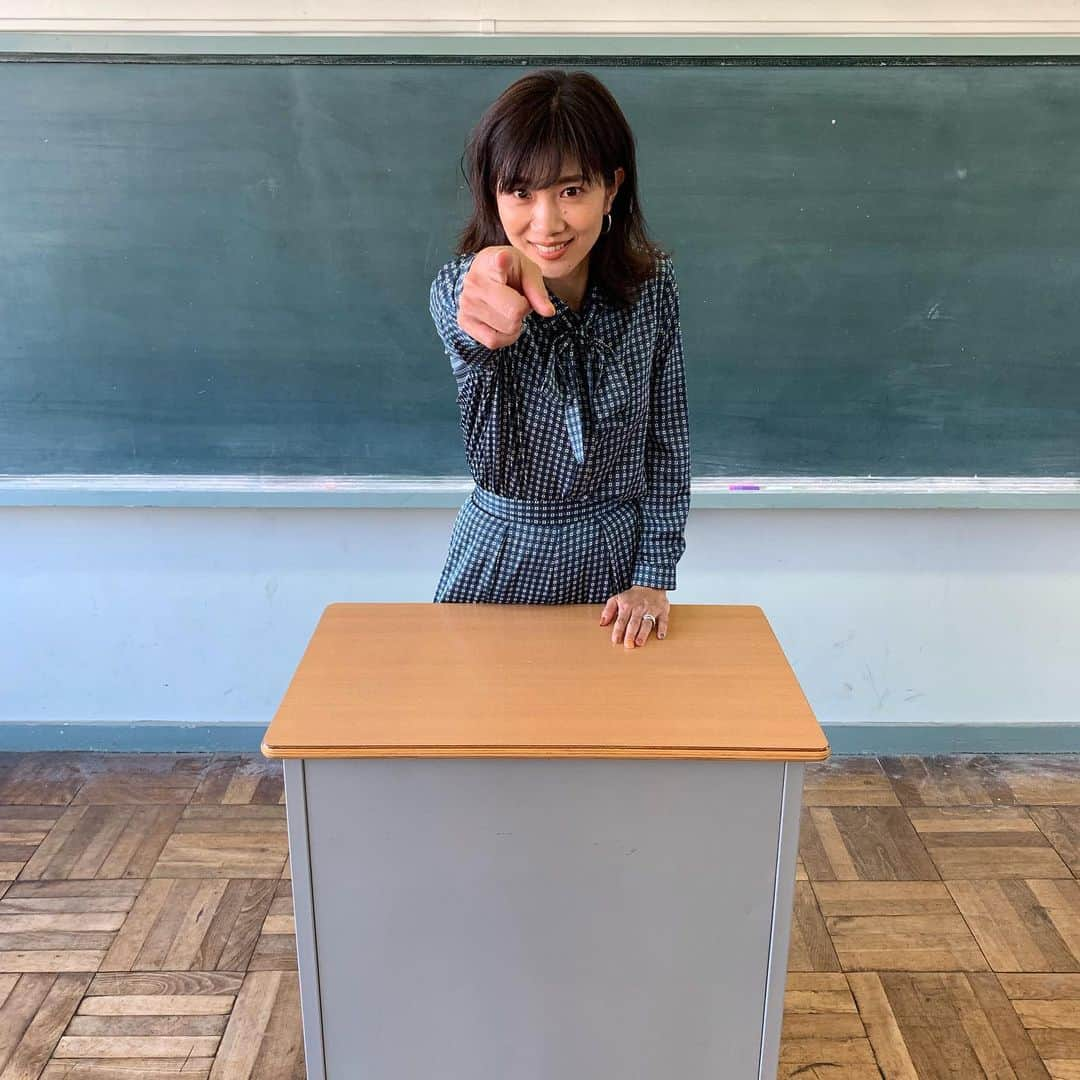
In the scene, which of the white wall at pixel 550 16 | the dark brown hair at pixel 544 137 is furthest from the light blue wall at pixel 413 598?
the dark brown hair at pixel 544 137

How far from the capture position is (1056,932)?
194 centimetres

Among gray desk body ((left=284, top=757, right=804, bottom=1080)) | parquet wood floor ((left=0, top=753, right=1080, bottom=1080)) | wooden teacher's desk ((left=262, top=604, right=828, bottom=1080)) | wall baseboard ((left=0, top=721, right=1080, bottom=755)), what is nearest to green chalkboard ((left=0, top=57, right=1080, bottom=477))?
wall baseboard ((left=0, top=721, right=1080, bottom=755))

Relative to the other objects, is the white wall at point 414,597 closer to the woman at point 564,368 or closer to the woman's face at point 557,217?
the woman at point 564,368

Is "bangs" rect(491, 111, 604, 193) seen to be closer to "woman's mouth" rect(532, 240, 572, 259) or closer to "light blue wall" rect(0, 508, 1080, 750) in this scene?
"woman's mouth" rect(532, 240, 572, 259)

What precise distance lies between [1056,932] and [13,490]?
241 cm

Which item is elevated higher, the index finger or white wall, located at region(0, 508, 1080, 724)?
the index finger

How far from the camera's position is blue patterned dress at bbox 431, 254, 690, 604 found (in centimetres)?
136

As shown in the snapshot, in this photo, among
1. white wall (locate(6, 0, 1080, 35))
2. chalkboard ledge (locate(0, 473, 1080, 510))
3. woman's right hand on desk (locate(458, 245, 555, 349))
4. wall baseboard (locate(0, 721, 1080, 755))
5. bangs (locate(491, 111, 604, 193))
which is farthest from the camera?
wall baseboard (locate(0, 721, 1080, 755))

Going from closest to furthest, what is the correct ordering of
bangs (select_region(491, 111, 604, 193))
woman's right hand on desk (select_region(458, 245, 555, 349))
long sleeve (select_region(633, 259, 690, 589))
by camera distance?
woman's right hand on desk (select_region(458, 245, 555, 349)) → bangs (select_region(491, 111, 604, 193)) → long sleeve (select_region(633, 259, 690, 589))

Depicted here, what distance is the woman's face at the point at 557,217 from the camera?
4.02ft

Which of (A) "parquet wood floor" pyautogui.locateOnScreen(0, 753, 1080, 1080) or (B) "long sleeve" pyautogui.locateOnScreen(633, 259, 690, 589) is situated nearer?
(B) "long sleeve" pyautogui.locateOnScreen(633, 259, 690, 589)

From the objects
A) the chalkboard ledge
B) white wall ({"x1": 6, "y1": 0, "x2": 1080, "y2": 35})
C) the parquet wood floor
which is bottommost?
the parquet wood floor

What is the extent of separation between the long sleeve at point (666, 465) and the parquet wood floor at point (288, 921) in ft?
Result: 2.86

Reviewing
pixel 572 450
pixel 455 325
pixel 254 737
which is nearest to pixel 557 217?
pixel 455 325
